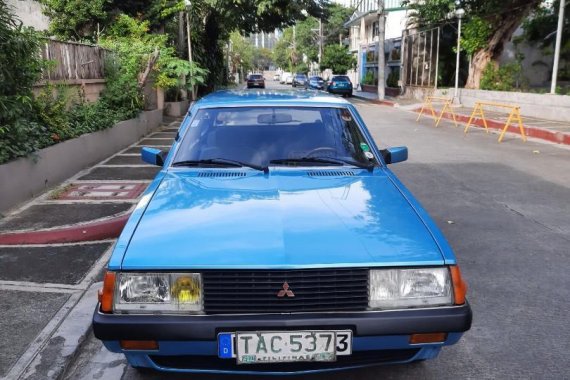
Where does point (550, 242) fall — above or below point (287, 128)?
below

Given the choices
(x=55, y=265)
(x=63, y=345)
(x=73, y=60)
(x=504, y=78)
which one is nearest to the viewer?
(x=63, y=345)

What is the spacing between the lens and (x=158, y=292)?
2.52 metres

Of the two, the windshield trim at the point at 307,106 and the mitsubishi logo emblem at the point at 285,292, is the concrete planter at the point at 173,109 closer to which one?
the windshield trim at the point at 307,106

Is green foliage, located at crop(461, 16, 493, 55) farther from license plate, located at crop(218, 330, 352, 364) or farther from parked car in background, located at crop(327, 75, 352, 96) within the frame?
license plate, located at crop(218, 330, 352, 364)

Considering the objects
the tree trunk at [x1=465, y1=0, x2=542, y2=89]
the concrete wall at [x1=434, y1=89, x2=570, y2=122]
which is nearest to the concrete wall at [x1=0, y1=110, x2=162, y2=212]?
the concrete wall at [x1=434, y1=89, x2=570, y2=122]

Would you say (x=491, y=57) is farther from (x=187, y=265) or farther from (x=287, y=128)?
(x=187, y=265)

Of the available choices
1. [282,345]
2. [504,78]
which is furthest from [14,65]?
[504,78]

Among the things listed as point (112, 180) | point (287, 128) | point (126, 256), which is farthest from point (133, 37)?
point (126, 256)

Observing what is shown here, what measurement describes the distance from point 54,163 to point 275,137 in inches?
194

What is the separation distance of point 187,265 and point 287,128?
1.89 meters

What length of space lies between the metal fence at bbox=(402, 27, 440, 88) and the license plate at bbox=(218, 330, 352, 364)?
29131mm

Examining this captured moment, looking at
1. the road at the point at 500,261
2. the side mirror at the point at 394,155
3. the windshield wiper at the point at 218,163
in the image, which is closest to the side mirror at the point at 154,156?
the windshield wiper at the point at 218,163

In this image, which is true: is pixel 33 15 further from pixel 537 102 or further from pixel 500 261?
pixel 500 261

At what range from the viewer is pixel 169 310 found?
2.51m
